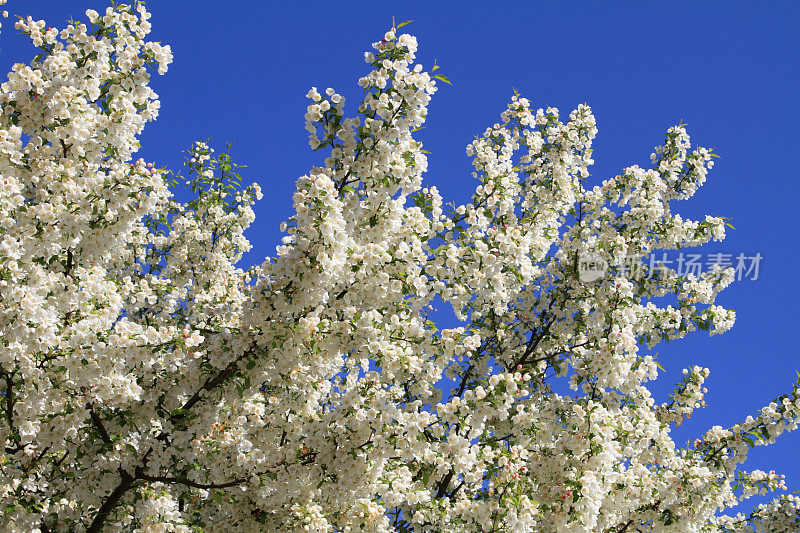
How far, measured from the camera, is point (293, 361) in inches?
280

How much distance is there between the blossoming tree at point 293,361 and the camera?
6.89 metres

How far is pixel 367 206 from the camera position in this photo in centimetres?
751

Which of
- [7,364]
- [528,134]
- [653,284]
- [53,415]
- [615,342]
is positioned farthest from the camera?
[528,134]

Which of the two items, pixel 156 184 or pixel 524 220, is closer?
pixel 156 184

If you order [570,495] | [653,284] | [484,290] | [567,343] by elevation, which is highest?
[653,284]

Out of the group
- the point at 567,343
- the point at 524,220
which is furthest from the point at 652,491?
the point at 524,220

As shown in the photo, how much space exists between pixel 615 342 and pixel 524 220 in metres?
3.78

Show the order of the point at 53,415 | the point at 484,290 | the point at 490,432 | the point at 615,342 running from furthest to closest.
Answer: the point at 490,432
the point at 484,290
the point at 615,342
the point at 53,415

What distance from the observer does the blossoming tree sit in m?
6.89

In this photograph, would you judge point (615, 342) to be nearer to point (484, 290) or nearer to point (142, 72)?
point (484, 290)

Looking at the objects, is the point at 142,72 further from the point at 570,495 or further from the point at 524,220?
the point at 570,495

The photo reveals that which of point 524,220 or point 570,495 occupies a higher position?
point 524,220

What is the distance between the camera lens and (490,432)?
10023mm

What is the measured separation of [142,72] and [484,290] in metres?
5.40
